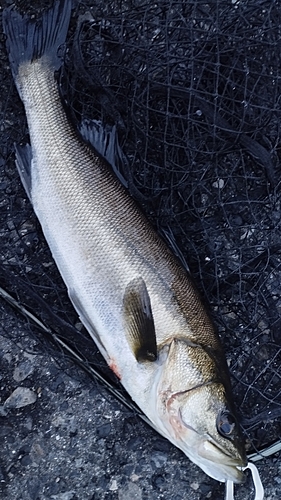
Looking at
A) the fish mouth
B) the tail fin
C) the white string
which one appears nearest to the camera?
the fish mouth

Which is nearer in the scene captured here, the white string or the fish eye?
the fish eye

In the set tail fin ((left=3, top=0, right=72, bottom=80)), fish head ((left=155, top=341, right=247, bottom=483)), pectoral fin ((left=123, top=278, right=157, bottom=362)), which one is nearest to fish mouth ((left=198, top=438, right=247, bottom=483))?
fish head ((left=155, top=341, right=247, bottom=483))

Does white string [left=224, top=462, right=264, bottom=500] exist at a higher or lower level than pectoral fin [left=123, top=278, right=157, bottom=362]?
lower

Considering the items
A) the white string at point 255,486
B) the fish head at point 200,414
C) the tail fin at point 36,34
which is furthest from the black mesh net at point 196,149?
the fish head at point 200,414

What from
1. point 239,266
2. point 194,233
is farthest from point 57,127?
point 239,266

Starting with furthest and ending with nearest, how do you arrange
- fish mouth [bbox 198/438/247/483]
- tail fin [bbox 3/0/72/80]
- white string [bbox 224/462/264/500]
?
tail fin [bbox 3/0/72/80] → white string [bbox 224/462/264/500] → fish mouth [bbox 198/438/247/483]

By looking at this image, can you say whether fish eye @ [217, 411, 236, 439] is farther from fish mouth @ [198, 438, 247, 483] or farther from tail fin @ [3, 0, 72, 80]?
tail fin @ [3, 0, 72, 80]

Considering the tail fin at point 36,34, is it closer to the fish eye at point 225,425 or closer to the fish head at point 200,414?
the fish head at point 200,414
